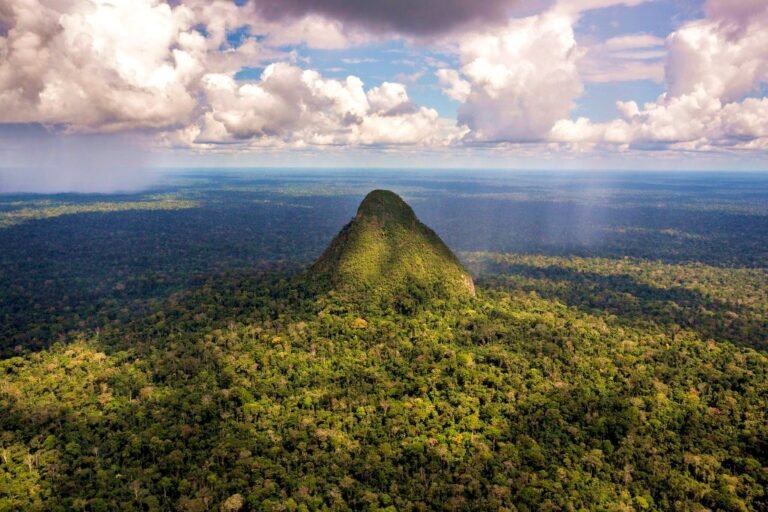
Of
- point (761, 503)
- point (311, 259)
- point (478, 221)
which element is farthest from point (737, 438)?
point (478, 221)

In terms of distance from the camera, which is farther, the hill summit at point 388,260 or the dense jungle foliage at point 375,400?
the hill summit at point 388,260

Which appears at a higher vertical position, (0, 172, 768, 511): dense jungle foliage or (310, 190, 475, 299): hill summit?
(310, 190, 475, 299): hill summit

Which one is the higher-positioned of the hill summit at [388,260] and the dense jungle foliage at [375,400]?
the hill summit at [388,260]

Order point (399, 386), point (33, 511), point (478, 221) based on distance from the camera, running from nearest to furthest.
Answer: point (33, 511) < point (399, 386) < point (478, 221)

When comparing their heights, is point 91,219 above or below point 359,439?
above

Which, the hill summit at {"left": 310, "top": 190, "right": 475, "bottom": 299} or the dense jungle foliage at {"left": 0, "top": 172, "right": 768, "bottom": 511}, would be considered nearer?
the dense jungle foliage at {"left": 0, "top": 172, "right": 768, "bottom": 511}

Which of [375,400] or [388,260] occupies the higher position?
[388,260]

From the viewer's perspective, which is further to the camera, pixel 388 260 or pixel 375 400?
pixel 388 260

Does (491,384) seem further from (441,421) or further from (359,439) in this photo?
(359,439)
